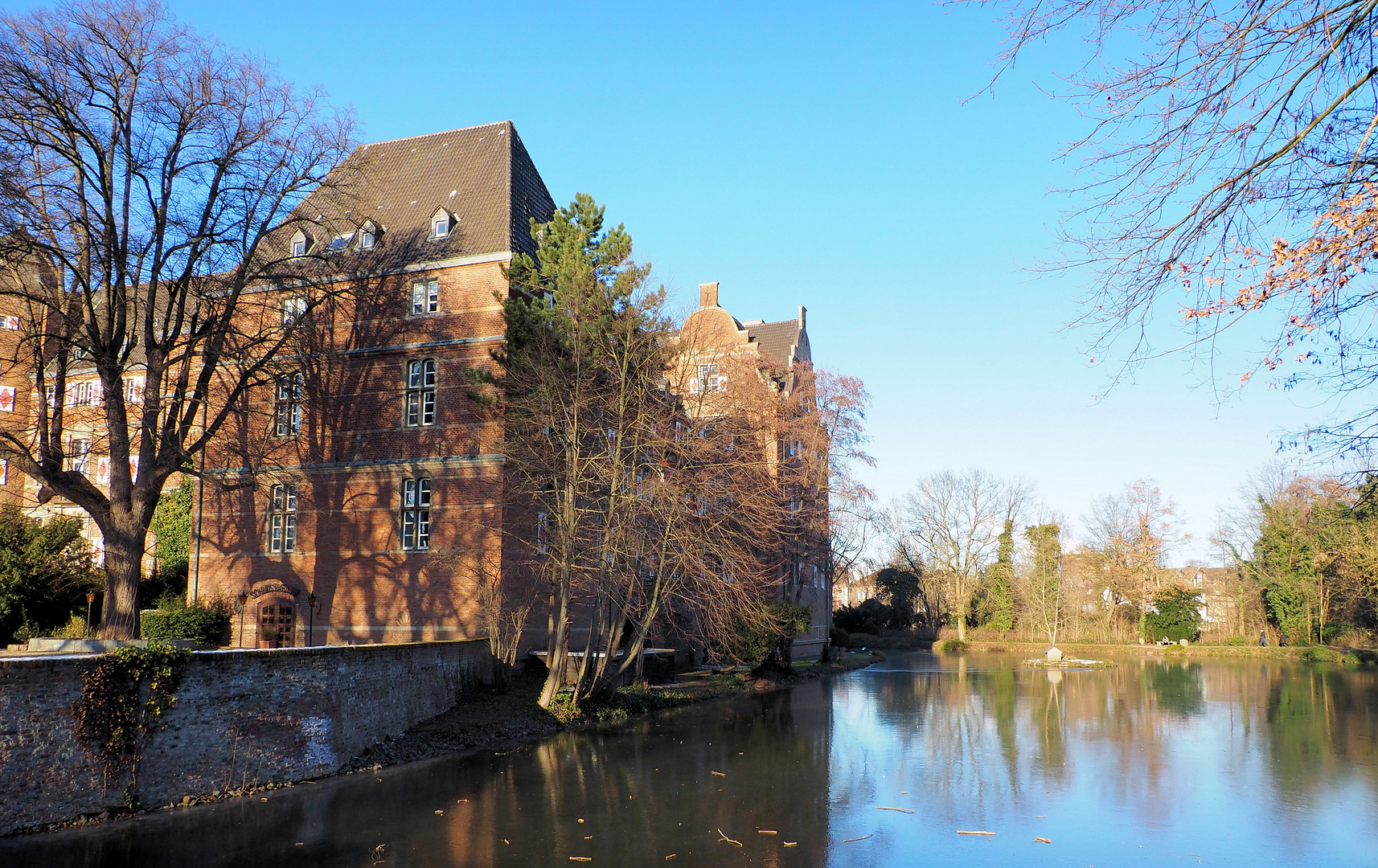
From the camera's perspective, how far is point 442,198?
28.3m

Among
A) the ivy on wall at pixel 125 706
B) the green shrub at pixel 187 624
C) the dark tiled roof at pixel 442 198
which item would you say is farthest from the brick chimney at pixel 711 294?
the ivy on wall at pixel 125 706

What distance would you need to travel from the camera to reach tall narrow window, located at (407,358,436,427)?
85.1 feet

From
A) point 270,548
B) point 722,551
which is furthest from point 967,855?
point 270,548

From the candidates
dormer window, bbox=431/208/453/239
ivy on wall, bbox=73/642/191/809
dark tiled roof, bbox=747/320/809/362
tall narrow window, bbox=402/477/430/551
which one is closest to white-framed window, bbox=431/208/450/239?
dormer window, bbox=431/208/453/239

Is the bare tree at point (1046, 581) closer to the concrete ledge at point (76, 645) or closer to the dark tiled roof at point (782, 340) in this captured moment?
the dark tiled roof at point (782, 340)

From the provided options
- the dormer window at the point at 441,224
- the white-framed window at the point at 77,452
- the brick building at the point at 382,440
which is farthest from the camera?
the dormer window at the point at 441,224

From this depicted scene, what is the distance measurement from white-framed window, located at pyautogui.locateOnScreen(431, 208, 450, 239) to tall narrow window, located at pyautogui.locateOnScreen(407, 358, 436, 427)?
12.5 feet

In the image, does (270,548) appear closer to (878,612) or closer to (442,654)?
(442,654)

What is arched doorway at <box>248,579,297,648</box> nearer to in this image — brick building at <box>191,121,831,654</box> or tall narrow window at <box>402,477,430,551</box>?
brick building at <box>191,121,831,654</box>

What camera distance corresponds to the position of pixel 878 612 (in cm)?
6153

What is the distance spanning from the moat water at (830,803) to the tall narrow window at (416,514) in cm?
897

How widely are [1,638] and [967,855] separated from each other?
24157 mm

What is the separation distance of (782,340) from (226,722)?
39.3 metres

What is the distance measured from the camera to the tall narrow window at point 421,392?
26.0m
